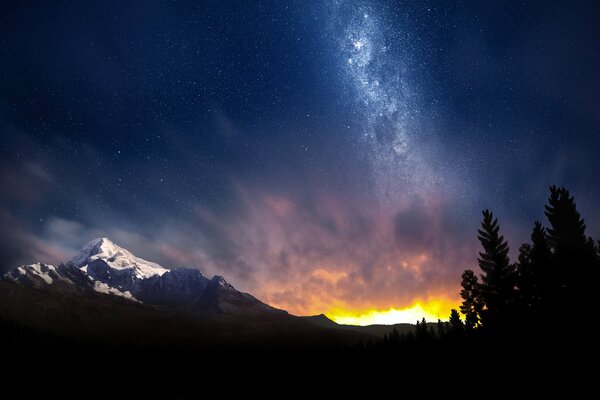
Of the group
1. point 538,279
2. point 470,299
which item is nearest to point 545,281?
point 538,279

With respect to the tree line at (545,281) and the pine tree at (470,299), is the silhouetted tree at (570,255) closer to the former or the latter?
the tree line at (545,281)

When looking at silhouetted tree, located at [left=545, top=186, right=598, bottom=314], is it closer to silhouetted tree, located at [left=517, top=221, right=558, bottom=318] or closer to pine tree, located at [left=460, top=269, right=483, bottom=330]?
silhouetted tree, located at [left=517, top=221, right=558, bottom=318]

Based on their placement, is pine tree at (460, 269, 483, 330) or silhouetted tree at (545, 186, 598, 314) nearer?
silhouetted tree at (545, 186, 598, 314)

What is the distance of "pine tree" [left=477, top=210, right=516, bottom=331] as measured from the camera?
125ft

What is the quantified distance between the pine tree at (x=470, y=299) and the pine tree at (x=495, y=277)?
908cm

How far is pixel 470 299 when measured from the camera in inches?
1991

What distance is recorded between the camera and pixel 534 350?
29.4 meters

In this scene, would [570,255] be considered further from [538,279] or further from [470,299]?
[470,299]

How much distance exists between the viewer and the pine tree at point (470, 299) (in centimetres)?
4941

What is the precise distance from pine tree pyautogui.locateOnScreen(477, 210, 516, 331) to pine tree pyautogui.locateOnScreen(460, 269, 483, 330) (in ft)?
29.8

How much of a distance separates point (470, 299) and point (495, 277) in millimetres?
13184

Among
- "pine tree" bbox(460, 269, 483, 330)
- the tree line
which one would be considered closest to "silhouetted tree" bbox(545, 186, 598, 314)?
the tree line

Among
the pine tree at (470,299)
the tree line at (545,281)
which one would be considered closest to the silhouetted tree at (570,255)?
the tree line at (545,281)

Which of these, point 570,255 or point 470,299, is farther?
point 470,299
